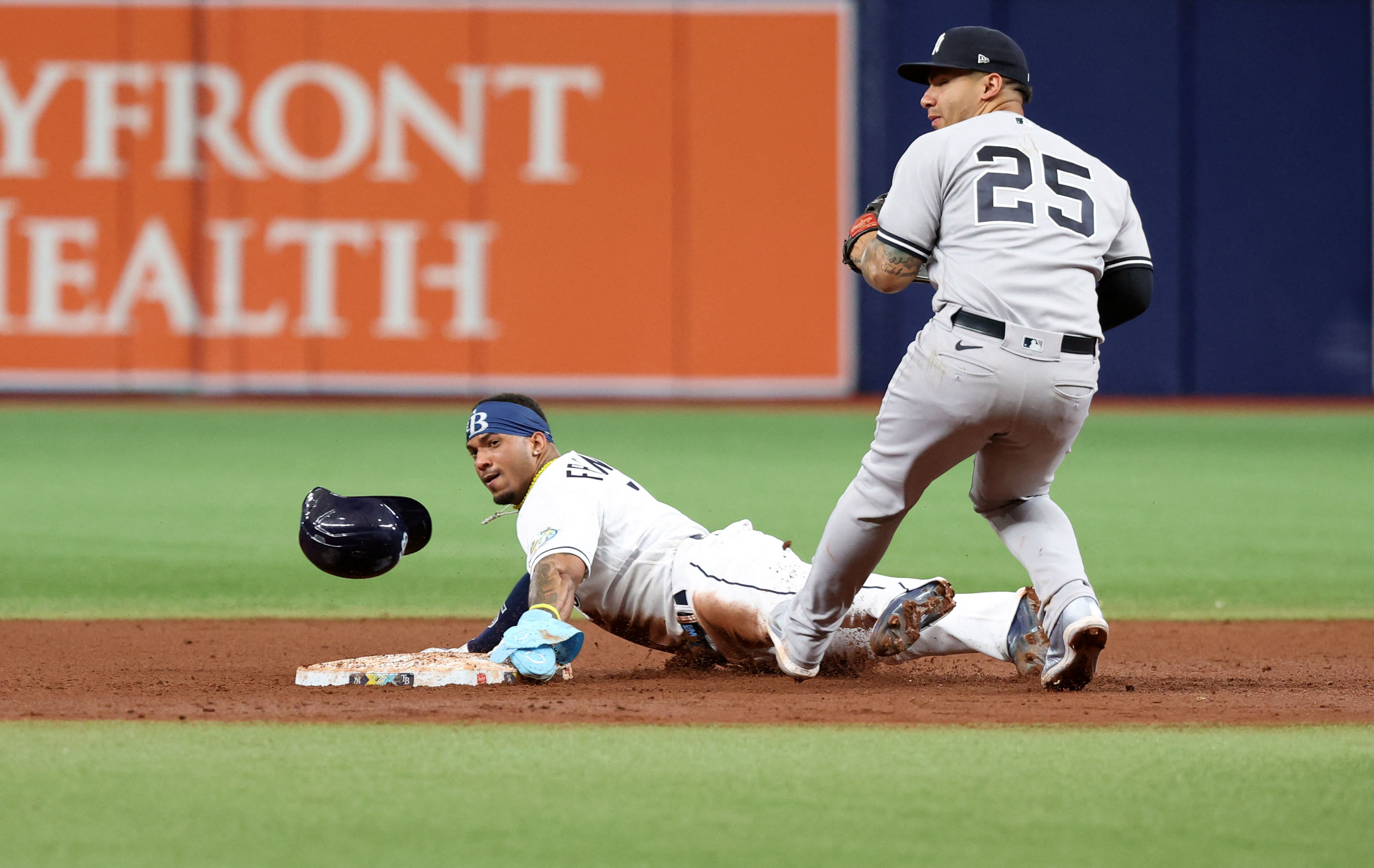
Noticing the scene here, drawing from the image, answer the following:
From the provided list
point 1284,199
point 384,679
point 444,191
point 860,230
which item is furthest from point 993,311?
point 1284,199

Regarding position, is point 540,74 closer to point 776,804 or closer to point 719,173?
point 719,173

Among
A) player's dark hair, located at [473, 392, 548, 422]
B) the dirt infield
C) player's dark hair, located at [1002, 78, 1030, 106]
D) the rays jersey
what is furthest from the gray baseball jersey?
player's dark hair, located at [473, 392, 548, 422]

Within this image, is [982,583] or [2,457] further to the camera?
[2,457]

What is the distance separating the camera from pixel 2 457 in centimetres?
1239

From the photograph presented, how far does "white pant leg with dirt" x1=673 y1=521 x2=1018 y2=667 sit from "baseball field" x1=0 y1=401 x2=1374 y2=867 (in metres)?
0.12

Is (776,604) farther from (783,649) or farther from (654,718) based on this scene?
(654,718)

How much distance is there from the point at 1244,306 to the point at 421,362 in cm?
809

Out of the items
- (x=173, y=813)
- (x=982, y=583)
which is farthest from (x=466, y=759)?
(x=982, y=583)

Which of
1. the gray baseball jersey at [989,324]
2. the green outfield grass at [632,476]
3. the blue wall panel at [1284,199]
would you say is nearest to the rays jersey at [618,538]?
the gray baseball jersey at [989,324]

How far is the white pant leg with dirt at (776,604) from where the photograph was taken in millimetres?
5223

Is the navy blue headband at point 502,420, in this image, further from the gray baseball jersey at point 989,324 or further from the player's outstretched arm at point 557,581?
the gray baseball jersey at point 989,324

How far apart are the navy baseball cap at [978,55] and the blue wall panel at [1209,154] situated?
13180 mm

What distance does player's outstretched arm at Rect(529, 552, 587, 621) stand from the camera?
Answer: 16.4 ft

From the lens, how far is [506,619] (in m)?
5.43
